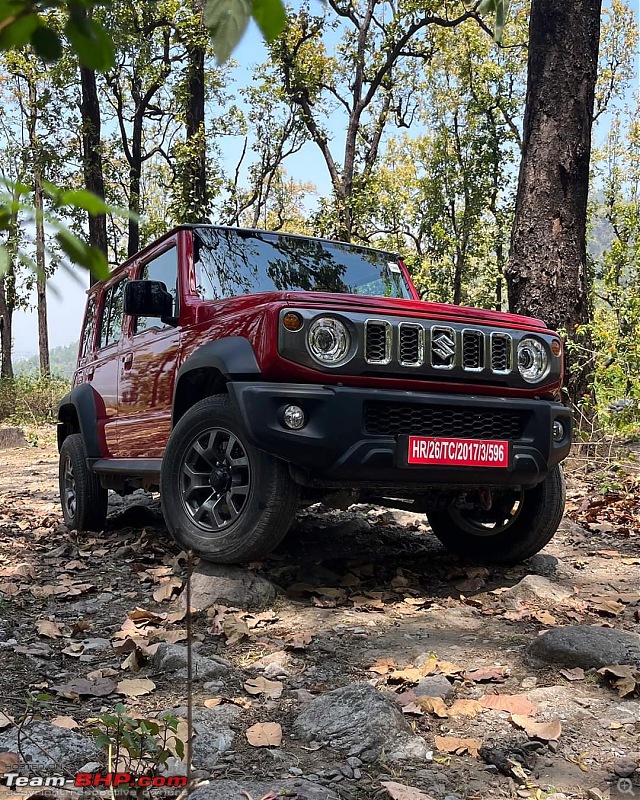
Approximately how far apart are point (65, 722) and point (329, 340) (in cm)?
195

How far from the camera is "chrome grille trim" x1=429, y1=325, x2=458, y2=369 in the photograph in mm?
3814

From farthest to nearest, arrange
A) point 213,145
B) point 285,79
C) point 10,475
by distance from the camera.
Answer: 1. point 213,145
2. point 285,79
3. point 10,475

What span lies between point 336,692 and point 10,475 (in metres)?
8.84

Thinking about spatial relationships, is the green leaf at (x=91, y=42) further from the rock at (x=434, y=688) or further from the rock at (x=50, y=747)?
the rock at (x=434, y=688)

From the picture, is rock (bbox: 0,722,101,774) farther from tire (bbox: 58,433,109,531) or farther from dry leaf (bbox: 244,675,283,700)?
tire (bbox: 58,433,109,531)

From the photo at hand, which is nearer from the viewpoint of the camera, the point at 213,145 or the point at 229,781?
the point at 229,781

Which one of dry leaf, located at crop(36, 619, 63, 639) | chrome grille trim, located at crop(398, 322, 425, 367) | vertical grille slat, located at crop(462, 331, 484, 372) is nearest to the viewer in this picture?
dry leaf, located at crop(36, 619, 63, 639)

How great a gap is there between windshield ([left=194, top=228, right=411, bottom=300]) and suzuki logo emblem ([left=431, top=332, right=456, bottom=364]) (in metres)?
1.19

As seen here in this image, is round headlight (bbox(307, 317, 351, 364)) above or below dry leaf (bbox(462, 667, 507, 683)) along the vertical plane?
above

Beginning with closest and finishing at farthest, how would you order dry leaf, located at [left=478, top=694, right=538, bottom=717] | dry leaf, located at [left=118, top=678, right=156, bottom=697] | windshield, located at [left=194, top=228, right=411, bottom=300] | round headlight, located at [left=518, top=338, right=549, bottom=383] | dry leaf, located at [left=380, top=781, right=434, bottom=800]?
dry leaf, located at [left=380, top=781, right=434, bottom=800], dry leaf, located at [left=478, top=694, right=538, bottom=717], dry leaf, located at [left=118, top=678, right=156, bottom=697], round headlight, located at [left=518, top=338, right=549, bottom=383], windshield, located at [left=194, top=228, right=411, bottom=300]

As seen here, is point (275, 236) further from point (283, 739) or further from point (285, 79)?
point (285, 79)

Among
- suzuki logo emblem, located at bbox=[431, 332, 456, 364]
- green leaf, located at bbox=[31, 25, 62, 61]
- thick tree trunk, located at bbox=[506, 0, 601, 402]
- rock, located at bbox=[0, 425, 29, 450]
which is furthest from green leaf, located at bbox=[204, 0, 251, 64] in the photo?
rock, located at bbox=[0, 425, 29, 450]

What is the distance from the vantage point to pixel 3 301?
2755 centimetres

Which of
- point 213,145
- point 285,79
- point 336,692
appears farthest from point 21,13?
point 213,145
